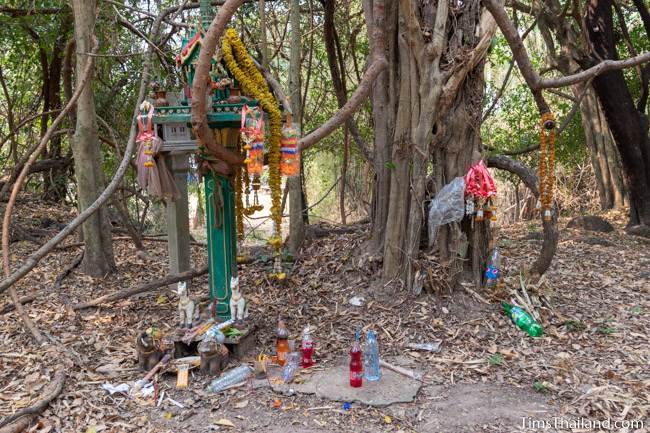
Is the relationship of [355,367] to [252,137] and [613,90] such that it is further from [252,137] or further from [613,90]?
[613,90]

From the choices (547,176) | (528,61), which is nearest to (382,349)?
(547,176)

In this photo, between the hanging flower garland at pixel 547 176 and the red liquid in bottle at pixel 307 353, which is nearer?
the red liquid in bottle at pixel 307 353

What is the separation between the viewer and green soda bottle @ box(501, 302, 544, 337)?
449 cm

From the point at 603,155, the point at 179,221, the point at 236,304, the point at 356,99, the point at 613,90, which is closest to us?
the point at 356,99

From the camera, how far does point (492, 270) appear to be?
498 centimetres

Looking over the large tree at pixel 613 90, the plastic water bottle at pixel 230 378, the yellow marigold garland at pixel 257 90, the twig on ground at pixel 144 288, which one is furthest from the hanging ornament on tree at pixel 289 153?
the large tree at pixel 613 90

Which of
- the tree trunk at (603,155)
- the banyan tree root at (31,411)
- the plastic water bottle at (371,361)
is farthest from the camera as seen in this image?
the tree trunk at (603,155)

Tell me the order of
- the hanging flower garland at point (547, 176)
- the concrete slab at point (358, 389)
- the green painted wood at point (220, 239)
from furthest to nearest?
the hanging flower garland at point (547, 176), the green painted wood at point (220, 239), the concrete slab at point (358, 389)

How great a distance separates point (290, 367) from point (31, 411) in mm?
1690

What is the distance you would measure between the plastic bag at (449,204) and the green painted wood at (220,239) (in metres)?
1.82

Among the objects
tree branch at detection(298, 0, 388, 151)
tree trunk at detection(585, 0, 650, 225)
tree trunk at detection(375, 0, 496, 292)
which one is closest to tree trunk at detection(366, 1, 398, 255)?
tree trunk at detection(375, 0, 496, 292)

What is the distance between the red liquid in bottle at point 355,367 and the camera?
3676 millimetres

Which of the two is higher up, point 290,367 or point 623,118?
point 623,118

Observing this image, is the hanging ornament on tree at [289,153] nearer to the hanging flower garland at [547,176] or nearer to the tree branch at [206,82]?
the tree branch at [206,82]
